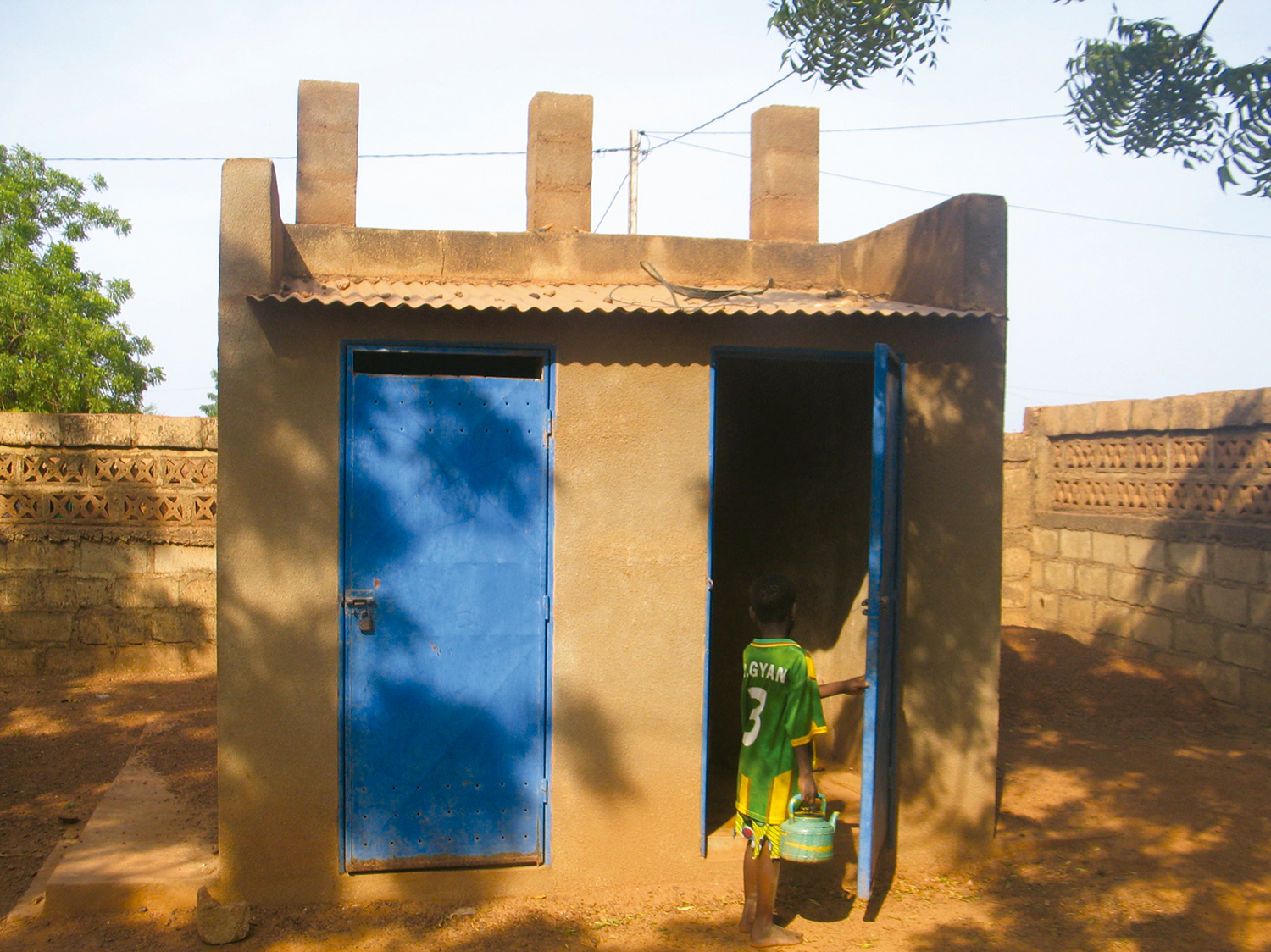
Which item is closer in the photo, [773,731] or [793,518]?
[773,731]

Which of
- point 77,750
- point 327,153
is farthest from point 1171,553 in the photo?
point 77,750

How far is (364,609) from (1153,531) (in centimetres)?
688

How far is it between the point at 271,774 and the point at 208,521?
15.8 ft

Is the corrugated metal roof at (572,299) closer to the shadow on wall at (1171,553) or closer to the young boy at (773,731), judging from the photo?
the young boy at (773,731)

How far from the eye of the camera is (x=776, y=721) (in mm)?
4020

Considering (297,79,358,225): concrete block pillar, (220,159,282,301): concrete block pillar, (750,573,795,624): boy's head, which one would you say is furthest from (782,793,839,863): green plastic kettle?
(297,79,358,225): concrete block pillar

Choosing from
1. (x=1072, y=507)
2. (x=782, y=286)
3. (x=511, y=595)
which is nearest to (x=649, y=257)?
(x=782, y=286)

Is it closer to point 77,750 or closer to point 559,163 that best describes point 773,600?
point 559,163

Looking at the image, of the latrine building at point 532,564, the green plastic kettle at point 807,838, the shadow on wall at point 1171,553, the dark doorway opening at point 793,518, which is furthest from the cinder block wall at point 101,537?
the shadow on wall at point 1171,553

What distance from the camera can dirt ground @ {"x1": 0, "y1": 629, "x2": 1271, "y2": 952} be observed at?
420 cm

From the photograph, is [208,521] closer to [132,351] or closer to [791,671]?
[791,671]

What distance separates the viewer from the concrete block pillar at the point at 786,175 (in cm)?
624

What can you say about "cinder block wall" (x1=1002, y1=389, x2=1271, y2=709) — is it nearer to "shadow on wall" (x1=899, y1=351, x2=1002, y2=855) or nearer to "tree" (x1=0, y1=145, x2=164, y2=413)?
"shadow on wall" (x1=899, y1=351, x2=1002, y2=855)

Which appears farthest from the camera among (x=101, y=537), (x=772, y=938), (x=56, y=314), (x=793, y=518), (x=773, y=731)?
(x=56, y=314)
